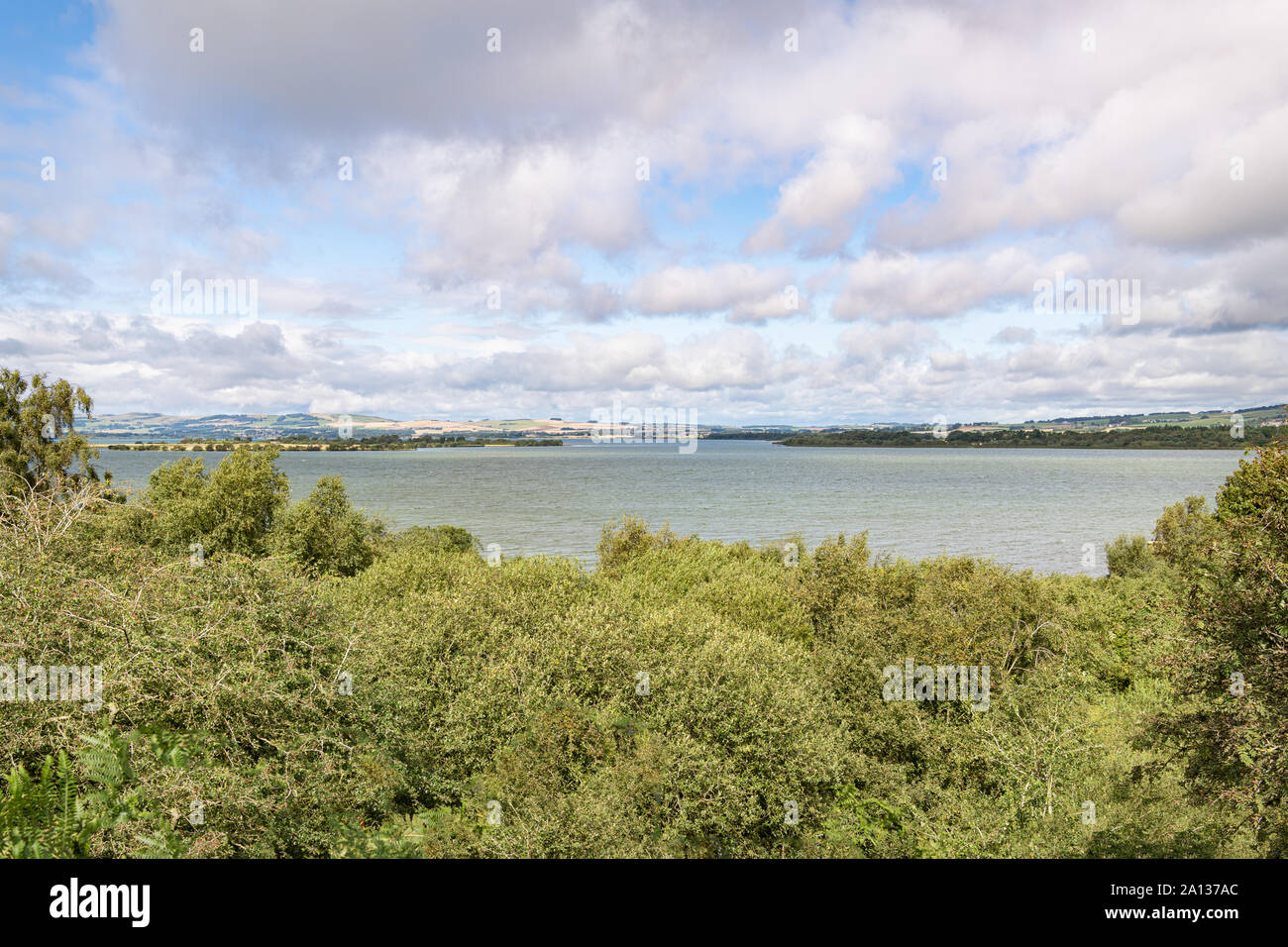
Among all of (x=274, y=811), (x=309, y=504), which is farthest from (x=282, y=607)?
(x=309, y=504)

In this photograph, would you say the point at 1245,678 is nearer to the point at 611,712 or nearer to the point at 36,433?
the point at 611,712

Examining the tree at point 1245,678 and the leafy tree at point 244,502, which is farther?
the leafy tree at point 244,502

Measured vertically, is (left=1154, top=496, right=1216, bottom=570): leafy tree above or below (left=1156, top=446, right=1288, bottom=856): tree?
below

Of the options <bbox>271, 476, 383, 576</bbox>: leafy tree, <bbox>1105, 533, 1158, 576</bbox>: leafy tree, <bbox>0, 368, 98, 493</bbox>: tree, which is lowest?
<bbox>1105, 533, 1158, 576</bbox>: leafy tree

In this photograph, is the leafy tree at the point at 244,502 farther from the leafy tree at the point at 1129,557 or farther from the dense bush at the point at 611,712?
the leafy tree at the point at 1129,557

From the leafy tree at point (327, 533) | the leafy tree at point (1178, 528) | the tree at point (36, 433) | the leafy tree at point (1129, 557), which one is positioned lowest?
the leafy tree at point (1129, 557)

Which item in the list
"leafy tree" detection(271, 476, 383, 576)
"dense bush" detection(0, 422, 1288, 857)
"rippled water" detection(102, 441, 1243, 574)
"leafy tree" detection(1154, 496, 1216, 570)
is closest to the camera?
"dense bush" detection(0, 422, 1288, 857)

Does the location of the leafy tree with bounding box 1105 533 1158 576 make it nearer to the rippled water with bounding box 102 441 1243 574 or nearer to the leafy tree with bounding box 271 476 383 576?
the rippled water with bounding box 102 441 1243 574

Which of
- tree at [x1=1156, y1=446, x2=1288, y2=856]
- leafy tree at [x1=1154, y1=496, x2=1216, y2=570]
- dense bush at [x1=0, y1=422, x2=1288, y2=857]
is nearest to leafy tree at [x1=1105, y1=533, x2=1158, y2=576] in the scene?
leafy tree at [x1=1154, y1=496, x2=1216, y2=570]

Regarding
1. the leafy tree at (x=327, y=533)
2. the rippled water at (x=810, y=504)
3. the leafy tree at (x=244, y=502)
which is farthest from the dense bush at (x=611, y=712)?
the rippled water at (x=810, y=504)
